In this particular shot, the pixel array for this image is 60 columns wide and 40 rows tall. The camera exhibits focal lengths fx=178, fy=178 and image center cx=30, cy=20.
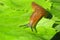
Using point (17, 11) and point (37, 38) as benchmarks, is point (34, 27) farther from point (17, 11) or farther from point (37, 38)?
point (17, 11)

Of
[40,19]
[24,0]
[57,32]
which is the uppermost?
[24,0]

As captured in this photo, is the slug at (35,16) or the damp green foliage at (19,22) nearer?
the damp green foliage at (19,22)

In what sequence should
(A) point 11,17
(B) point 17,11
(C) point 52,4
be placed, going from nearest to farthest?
(A) point 11,17 → (B) point 17,11 → (C) point 52,4

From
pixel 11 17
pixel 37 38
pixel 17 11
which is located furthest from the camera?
pixel 17 11

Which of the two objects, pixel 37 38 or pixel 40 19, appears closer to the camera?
pixel 37 38

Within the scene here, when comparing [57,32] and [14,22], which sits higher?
[14,22]

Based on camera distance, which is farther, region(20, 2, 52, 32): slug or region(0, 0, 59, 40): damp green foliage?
region(20, 2, 52, 32): slug

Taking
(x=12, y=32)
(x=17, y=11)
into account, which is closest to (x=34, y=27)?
(x=12, y=32)
